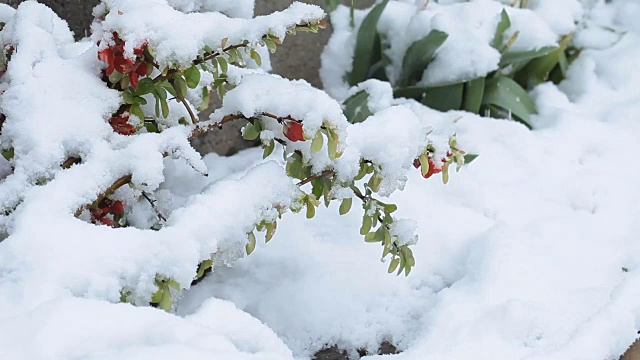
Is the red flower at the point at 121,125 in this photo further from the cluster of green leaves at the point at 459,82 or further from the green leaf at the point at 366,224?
→ the cluster of green leaves at the point at 459,82

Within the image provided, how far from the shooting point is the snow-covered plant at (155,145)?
0.96 meters

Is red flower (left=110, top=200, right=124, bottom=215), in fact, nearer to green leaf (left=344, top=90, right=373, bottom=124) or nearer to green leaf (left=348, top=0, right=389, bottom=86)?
green leaf (left=344, top=90, right=373, bottom=124)

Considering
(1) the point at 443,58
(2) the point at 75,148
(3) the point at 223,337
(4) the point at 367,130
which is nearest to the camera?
(3) the point at 223,337

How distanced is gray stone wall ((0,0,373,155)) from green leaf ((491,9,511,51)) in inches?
18.1

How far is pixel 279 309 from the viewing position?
4.54 ft

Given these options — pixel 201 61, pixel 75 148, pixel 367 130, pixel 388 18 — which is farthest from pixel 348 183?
pixel 388 18

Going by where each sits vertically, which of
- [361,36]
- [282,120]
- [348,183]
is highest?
[282,120]

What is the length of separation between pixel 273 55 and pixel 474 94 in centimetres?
56

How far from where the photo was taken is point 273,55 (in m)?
2.09

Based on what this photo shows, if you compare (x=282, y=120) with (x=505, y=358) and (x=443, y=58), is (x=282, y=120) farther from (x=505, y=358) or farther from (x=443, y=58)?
(x=443, y=58)

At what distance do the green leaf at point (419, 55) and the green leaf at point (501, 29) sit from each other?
0.17 meters

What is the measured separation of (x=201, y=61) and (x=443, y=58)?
1089 millimetres

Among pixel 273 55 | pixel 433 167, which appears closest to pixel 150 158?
pixel 433 167

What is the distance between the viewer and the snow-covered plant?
96cm
